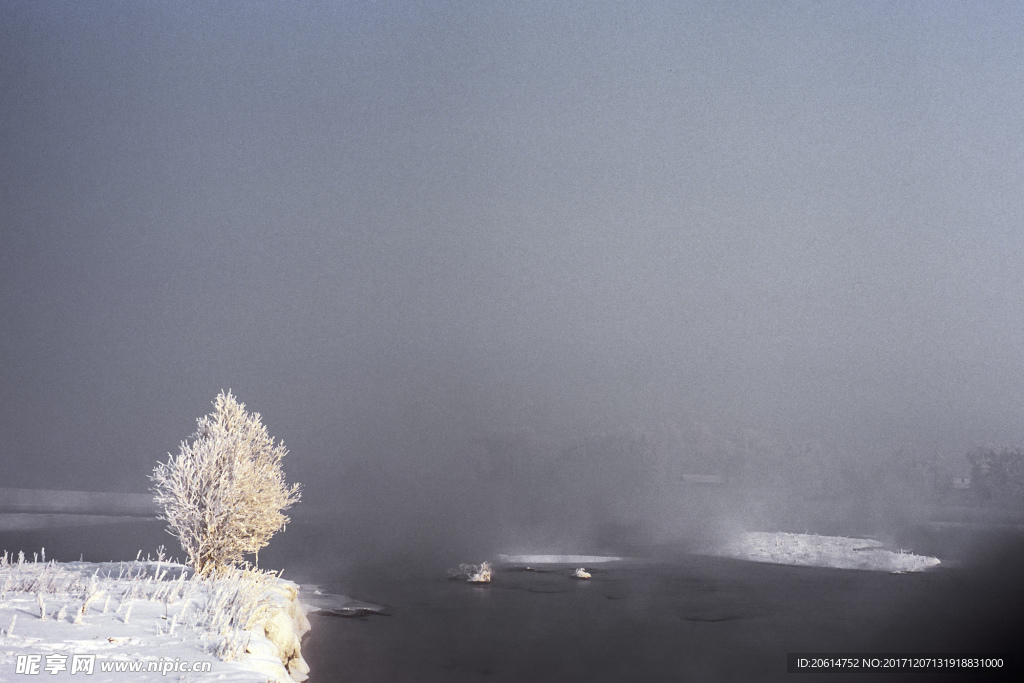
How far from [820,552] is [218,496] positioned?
150 ft

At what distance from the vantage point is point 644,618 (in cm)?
3069

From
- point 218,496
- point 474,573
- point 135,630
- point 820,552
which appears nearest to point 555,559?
point 474,573

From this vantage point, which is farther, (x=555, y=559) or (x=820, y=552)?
(x=820, y=552)

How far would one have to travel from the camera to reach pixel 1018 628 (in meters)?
27.4

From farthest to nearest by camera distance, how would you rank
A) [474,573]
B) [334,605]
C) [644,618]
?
[474,573] < [334,605] < [644,618]

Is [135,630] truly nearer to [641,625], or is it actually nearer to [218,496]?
[218,496]

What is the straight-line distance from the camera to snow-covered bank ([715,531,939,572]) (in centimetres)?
4553

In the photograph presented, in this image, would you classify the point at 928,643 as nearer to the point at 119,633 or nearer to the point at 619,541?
the point at 119,633

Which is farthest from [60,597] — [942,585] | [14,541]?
[14,541]

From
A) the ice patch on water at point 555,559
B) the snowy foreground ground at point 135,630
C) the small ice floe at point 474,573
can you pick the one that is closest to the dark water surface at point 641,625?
the small ice floe at point 474,573

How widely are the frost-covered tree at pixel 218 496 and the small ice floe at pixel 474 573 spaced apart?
24.0 m

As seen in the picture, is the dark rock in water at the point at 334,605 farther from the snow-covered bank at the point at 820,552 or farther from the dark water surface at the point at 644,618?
the snow-covered bank at the point at 820,552

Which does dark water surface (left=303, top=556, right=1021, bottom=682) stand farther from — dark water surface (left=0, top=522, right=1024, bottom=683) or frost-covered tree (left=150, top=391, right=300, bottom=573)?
frost-covered tree (left=150, top=391, right=300, bottom=573)

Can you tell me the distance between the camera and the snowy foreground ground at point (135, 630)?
1002 cm
